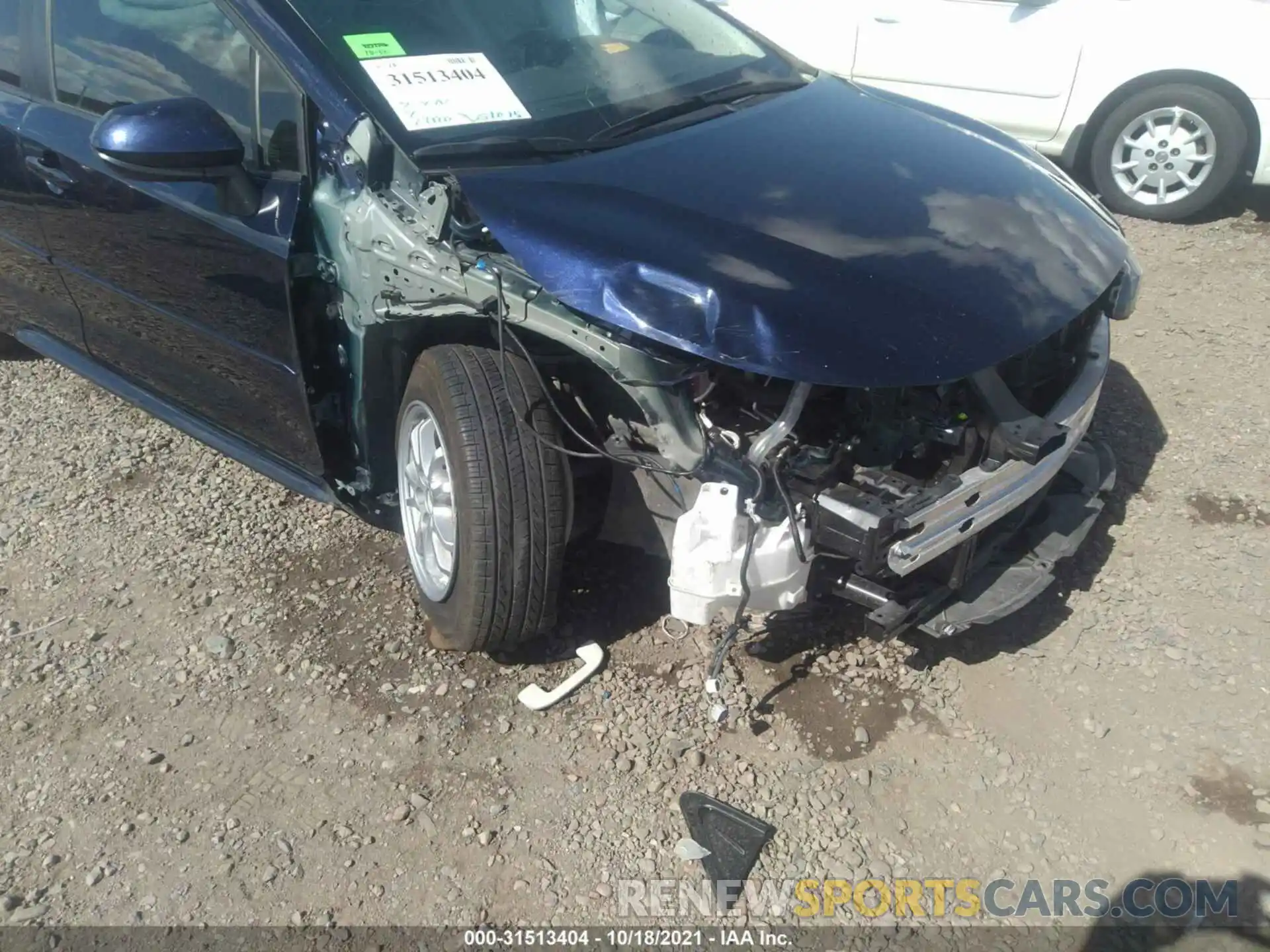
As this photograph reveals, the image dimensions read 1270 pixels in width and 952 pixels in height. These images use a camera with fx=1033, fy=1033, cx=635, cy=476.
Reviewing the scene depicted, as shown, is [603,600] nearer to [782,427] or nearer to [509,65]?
[782,427]

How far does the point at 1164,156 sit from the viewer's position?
5.56 m

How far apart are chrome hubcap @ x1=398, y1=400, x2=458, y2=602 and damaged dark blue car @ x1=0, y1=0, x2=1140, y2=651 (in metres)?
0.01

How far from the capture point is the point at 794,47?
20.0 feet

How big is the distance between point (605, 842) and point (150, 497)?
2095 millimetres

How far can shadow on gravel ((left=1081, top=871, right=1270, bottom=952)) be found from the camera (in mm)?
2088

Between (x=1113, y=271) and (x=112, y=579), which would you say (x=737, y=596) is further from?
(x=112, y=579)

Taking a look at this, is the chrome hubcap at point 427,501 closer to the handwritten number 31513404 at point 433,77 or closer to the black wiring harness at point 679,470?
the black wiring harness at point 679,470

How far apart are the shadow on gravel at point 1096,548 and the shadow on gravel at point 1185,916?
73cm

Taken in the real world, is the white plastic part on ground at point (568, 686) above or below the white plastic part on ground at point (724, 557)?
below

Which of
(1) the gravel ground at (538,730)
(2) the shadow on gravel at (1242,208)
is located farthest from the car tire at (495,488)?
(2) the shadow on gravel at (1242,208)

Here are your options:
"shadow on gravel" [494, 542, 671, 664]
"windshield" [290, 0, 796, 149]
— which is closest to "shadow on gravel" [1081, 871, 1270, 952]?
"shadow on gravel" [494, 542, 671, 664]

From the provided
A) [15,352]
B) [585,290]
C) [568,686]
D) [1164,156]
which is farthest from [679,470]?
[1164,156]

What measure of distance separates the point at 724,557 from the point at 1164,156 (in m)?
4.68

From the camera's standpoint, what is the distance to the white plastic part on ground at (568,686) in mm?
2658
